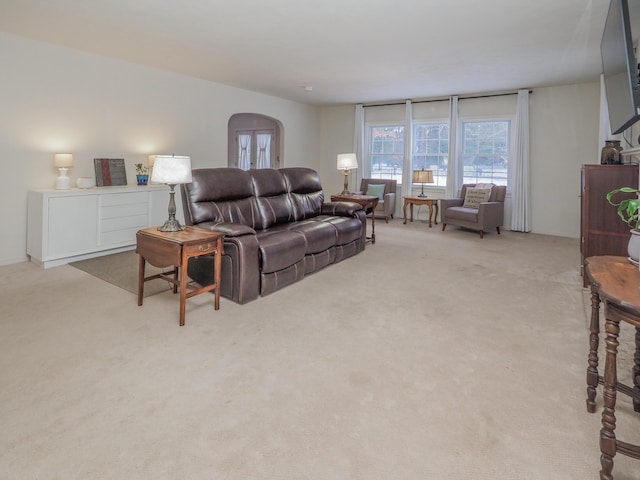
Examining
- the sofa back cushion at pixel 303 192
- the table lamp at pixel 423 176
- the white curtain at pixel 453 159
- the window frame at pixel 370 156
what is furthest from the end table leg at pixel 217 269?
the window frame at pixel 370 156

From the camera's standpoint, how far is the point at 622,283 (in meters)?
1.46

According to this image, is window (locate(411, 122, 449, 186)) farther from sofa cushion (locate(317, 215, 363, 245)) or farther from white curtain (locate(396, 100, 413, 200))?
sofa cushion (locate(317, 215, 363, 245))

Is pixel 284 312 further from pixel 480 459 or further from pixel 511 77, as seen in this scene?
pixel 511 77

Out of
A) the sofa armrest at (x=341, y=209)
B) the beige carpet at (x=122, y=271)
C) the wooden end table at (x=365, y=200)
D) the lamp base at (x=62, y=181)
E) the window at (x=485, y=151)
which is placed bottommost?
the beige carpet at (x=122, y=271)

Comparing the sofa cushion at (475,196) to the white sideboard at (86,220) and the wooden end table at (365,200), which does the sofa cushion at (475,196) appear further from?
the white sideboard at (86,220)

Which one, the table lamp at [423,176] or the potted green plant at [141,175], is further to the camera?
the table lamp at [423,176]

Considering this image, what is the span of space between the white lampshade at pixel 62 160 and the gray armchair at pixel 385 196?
4618 mm

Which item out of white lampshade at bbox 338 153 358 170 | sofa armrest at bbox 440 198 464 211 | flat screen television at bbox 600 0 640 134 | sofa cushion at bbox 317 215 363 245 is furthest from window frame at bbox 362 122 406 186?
flat screen television at bbox 600 0 640 134

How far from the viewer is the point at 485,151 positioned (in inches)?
276

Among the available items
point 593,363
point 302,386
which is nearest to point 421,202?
point 593,363

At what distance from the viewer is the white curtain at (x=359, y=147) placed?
827 cm

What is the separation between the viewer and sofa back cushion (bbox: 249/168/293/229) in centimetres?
413

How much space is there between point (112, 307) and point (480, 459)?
272cm

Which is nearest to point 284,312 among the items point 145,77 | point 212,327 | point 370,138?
point 212,327
